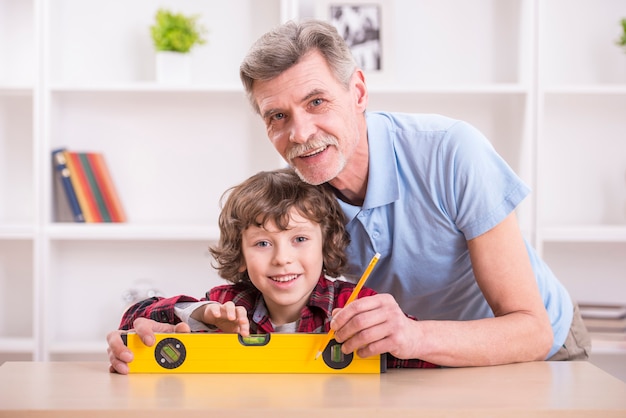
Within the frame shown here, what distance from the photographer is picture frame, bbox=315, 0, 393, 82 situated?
2910mm

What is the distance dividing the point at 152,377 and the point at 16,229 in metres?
1.99

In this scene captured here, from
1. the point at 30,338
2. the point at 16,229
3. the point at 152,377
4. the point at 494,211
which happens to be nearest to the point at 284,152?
the point at 494,211

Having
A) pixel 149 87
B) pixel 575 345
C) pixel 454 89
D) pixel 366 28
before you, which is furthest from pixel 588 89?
pixel 149 87

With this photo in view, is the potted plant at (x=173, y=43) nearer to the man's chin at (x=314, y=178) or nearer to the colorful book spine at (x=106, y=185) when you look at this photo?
the colorful book spine at (x=106, y=185)

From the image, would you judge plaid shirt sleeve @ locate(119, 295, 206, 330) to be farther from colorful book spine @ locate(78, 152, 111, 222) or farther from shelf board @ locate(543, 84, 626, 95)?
shelf board @ locate(543, 84, 626, 95)

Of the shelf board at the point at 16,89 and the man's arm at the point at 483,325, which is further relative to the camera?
the shelf board at the point at 16,89

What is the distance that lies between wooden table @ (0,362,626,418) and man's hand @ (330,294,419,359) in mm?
41

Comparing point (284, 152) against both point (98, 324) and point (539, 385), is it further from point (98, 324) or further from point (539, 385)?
point (98, 324)

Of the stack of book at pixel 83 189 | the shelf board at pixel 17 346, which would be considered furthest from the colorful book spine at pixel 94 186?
the shelf board at pixel 17 346

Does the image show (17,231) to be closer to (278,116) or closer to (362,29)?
(362,29)

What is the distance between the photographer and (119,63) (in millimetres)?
3068

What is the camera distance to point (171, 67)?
9.44 ft

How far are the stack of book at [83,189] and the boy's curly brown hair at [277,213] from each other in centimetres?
147

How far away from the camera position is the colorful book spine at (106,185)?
9.60 ft
